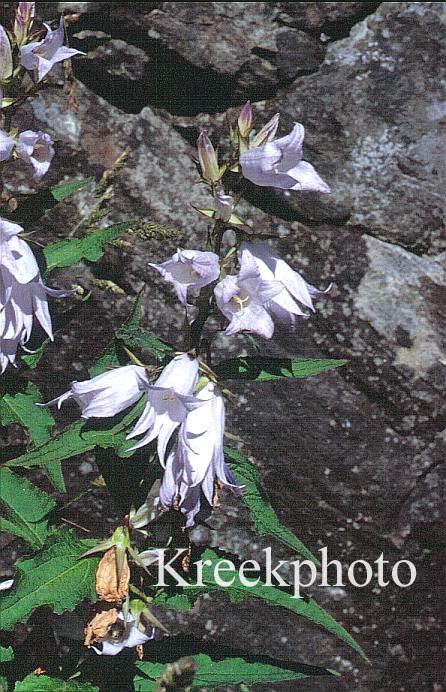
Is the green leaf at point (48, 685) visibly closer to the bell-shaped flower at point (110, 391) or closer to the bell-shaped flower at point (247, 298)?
the bell-shaped flower at point (110, 391)

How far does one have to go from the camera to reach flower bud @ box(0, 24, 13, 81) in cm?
138

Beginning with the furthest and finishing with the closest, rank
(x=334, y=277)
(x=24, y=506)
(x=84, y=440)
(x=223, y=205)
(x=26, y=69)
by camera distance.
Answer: (x=334, y=277) < (x=24, y=506) < (x=26, y=69) < (x=84, y=440) < (x=223, y=205)

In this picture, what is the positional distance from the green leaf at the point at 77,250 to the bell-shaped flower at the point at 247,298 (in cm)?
47

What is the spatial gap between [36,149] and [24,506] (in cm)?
72

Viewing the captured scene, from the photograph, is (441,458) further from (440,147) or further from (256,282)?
(256,282)

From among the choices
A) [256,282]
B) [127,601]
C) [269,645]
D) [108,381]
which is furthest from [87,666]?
[269,645]

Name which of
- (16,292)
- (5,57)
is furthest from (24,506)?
(5,57)

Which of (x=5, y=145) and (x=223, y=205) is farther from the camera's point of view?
(x=5, y=145)

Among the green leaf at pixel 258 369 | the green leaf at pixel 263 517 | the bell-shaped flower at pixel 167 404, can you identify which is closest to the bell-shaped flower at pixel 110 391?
the bell-shaped flower at pixel 167 404

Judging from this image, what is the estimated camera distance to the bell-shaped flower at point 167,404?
1220 millimetres

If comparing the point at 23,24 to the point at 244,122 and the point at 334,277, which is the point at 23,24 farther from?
the point at 334,277

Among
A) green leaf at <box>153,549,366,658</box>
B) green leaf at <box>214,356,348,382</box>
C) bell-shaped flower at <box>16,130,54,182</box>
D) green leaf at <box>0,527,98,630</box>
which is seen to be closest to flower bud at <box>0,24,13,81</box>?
bell-shaped flower at <box>16,130,54,182</box>

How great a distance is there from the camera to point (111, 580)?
1295 millimetres

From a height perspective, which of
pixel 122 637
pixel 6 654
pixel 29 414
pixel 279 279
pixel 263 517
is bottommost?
pixel 6 654
